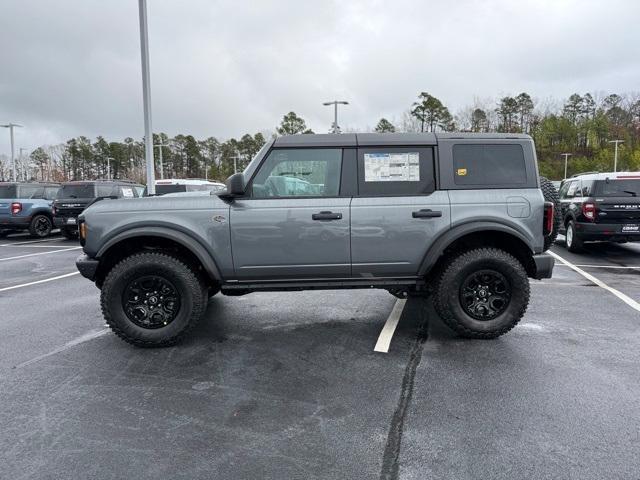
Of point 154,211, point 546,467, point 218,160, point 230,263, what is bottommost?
point 546,467

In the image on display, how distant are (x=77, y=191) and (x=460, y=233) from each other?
1332cm

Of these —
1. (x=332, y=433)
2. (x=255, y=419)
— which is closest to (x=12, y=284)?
A: (x=255, y=419)

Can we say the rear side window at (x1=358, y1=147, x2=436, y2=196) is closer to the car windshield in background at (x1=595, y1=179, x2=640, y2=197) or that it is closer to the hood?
the hood

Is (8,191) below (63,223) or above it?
above

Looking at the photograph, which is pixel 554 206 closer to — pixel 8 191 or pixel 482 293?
pixel 482 293

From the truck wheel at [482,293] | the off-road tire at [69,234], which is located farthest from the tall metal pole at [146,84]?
the truck wheel at [482,293]

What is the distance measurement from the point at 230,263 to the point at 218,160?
8097 centimetres

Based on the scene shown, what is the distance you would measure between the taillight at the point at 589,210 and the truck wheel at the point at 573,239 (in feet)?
1.82

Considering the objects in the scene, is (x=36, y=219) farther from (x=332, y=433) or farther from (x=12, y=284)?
(x=332, y=433)

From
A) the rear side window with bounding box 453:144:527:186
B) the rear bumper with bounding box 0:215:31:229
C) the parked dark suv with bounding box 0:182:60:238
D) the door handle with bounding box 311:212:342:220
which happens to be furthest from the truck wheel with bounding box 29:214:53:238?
the rear side window with bounding box 453:144:527:186

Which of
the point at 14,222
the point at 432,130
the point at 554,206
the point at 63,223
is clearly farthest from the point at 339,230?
the point at 432,130

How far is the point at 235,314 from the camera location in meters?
5.72

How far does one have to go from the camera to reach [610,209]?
9.73m

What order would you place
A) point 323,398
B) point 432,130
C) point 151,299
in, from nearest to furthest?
point 323,398
point 151,299
point 432,130
